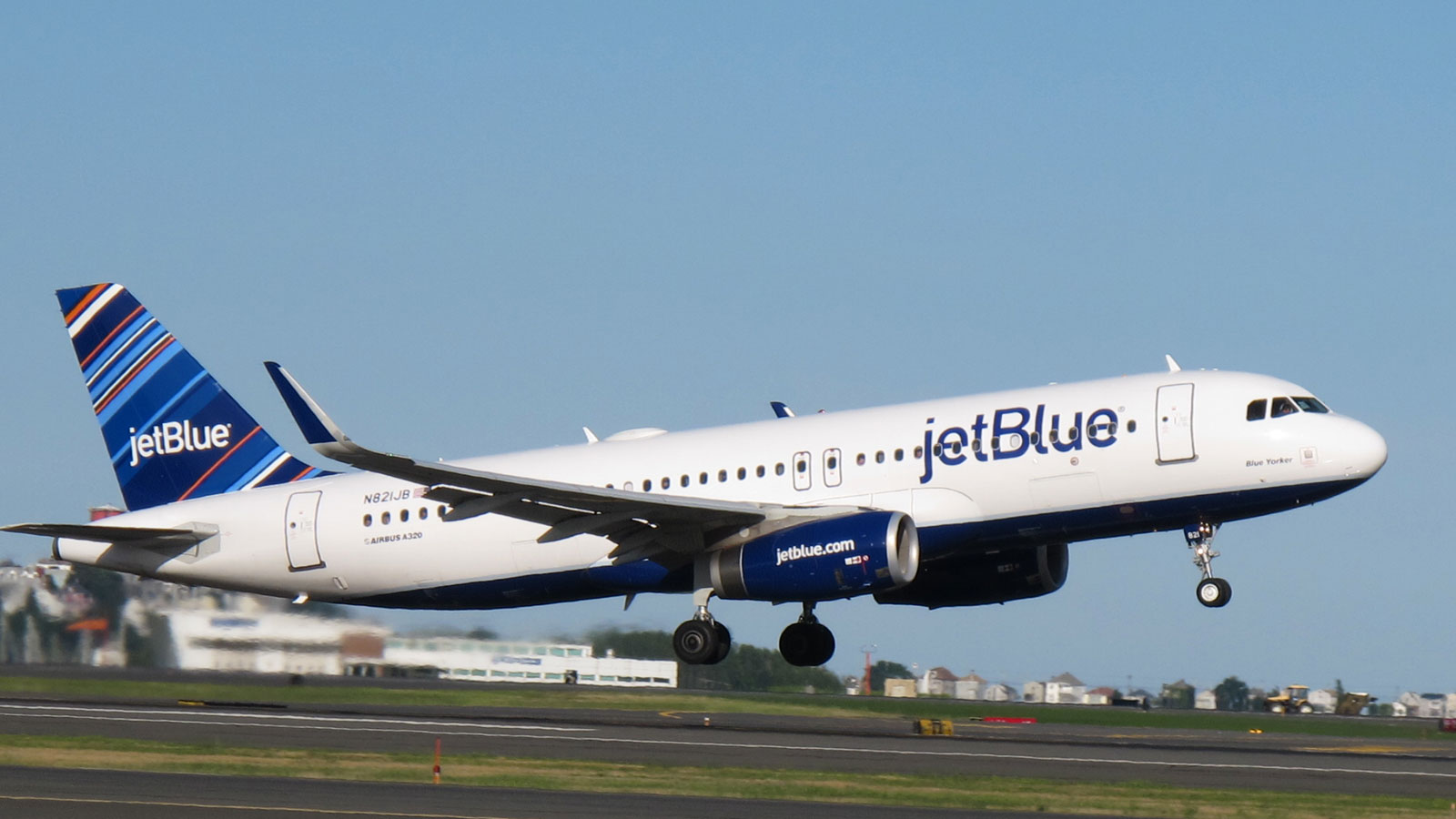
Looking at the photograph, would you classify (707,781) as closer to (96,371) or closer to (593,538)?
(593,538)

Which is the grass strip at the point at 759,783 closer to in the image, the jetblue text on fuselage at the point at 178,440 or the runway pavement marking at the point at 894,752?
the runway pavement marking at the point at 894,752

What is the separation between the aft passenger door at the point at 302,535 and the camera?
36656mm

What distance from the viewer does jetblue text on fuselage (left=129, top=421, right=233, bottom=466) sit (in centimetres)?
3900

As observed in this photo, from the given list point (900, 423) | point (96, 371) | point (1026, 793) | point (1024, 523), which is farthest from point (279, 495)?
point (1026, 793)

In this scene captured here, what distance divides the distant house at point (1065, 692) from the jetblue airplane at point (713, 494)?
32.6 metres

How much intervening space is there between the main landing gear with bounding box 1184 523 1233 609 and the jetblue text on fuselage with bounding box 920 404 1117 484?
2592 mm

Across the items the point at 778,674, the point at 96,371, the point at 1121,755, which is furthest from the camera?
the point at 778,674

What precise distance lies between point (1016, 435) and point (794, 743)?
704 centimetres

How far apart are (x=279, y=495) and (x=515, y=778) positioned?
17.0m

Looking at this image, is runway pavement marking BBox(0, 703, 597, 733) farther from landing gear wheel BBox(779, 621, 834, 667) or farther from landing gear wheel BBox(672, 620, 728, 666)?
landing gear wheel BBox(779, 621, 834, 667)

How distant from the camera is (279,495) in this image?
37344 mm

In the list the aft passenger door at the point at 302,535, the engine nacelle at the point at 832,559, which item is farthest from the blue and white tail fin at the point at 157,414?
the engine nacelle at the point at 832,559

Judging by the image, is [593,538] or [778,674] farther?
[778,674]

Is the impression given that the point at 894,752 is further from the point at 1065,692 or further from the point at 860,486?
the point at 1065,692
